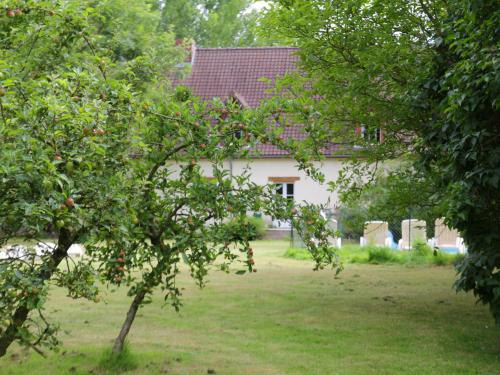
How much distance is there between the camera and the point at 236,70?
34.2m

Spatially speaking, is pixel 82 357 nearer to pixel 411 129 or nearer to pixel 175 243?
pixel 175 243

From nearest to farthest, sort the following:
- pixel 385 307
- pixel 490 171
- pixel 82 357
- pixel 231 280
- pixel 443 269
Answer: pixel 490 171, pixel 82 357, pixel 385 307, pixel 231 280, pixel 443 269

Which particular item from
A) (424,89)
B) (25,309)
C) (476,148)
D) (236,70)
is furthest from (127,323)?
(236,70)

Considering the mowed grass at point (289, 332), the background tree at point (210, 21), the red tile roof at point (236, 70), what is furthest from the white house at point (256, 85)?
the mowed grass at point (289, 332)

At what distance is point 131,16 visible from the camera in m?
23.1

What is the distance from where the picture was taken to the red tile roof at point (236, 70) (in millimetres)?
33156

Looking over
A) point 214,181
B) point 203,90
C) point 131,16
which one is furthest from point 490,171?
point 203,90

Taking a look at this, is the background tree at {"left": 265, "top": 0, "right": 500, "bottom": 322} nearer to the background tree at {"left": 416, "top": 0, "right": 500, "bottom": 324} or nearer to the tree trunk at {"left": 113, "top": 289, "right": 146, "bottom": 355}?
the background tree at {"left": 416, "top": 0, "right": 500, "bottom": 324}

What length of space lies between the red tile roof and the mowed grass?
1897cm

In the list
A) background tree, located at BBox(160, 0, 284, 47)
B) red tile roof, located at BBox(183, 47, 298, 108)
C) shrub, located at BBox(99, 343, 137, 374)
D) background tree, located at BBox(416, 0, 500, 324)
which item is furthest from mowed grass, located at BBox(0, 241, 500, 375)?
background tree, located at BBox(160, 0, 284, 47)

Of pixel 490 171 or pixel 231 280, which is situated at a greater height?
pixel 490 171

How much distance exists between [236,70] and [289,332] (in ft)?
84.3

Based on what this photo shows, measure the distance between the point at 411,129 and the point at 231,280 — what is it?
6222 mm

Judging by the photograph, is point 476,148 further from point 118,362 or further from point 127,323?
point 118,362
